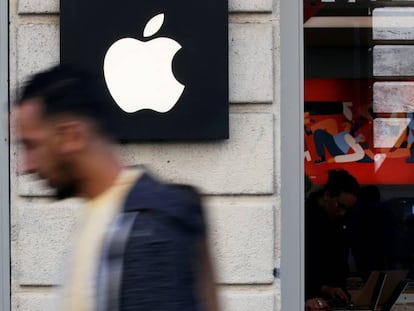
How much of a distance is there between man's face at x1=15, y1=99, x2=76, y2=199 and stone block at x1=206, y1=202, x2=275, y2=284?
102 inches

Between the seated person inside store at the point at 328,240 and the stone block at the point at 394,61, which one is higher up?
the stone block at the point at 394,61

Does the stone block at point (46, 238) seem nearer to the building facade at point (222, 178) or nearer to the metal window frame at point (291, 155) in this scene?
the building facade at point (222, 178)

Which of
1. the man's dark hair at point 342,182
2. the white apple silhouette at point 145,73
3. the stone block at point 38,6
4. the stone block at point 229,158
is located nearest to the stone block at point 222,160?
the stone block at point 229,158

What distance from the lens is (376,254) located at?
607 cm

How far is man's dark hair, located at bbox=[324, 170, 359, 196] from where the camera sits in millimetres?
5867

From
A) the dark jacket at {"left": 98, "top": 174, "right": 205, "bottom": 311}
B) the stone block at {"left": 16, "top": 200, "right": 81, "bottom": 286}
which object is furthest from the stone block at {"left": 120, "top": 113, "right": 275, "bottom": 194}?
the dark jacket at {"left": 98, "top": 174, "right": 205, "bottom": 311}

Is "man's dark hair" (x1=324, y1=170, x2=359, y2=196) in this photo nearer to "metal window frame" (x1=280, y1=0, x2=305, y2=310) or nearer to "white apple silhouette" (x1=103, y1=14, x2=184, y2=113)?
"metal window frame" (x1=280, y1=0, x2=305, y2=310)

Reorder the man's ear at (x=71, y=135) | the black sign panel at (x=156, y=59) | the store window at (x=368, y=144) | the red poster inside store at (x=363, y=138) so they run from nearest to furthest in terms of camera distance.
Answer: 1. the man's ear at (x=71, y=135)
2. the black sign panel at (x=156, y=59)
3. the store window at (x=368, y=144)
4. the red poster inside store at (x=363, y=138)

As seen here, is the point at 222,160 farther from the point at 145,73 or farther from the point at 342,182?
the point at 342,182

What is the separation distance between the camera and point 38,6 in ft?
16.1

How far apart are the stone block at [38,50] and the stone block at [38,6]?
78 mm

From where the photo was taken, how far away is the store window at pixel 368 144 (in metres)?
5.85

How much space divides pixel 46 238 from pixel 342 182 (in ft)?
6.55

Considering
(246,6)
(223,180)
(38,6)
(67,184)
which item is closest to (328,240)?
(223,180)
